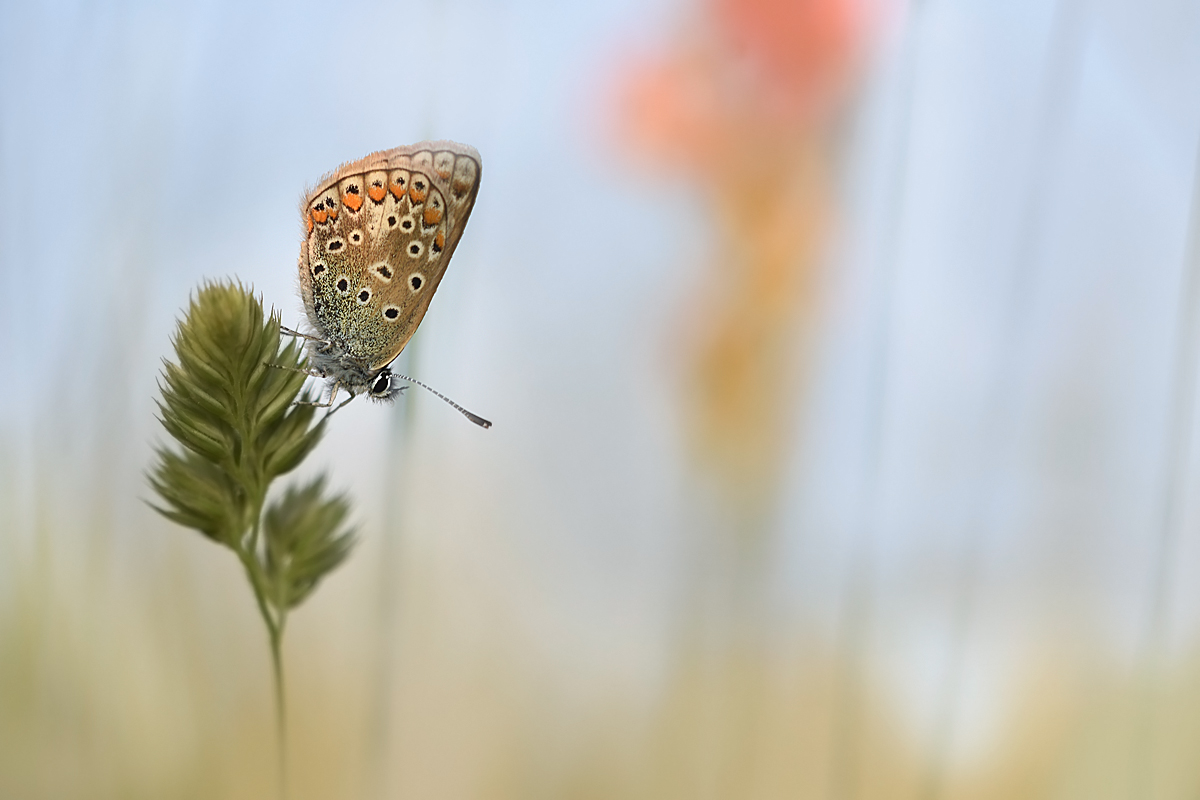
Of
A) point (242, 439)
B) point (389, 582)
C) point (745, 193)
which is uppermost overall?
point (745, 193)

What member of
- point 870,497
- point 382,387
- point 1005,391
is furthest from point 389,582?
point 1005,391

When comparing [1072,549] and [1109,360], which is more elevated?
[1109,360]

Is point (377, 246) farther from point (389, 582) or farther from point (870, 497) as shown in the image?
point (870, 497)

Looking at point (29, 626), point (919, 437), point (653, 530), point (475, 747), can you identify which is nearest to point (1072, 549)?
point (919, 437)

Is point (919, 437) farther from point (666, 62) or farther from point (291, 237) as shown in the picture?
point (291, 237)

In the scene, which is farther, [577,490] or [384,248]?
[577,490]

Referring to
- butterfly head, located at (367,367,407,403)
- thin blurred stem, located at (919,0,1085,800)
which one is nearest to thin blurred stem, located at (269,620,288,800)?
butterfly head, located at (367,367,407,403)

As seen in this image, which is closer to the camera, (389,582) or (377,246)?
(377,246)

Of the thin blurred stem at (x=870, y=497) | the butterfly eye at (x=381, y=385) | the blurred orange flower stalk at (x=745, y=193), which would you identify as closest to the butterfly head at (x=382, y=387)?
the butterfly eye at (x=381, y=385)
